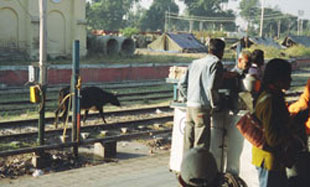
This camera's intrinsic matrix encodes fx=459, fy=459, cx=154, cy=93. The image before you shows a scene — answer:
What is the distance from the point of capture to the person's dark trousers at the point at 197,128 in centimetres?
608

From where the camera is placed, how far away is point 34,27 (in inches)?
1054

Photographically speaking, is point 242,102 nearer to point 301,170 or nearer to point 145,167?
point 301,170

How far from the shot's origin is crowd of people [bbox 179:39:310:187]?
4.26m

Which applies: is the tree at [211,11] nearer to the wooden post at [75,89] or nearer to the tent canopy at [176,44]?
the tent canopy at [176,44]

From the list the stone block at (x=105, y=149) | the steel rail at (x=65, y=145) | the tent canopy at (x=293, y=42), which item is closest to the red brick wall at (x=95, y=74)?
the steel rail at (x=65, y=145)

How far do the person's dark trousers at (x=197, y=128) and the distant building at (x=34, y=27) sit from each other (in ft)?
69.7

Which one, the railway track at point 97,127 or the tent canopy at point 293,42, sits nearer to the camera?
the railway track at point 97,127

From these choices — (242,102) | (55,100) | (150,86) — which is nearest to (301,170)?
(242,102)

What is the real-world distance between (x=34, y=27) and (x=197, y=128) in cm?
2241

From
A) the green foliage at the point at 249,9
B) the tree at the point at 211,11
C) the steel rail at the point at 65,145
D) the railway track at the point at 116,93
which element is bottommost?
the railway track at the point at 116,93

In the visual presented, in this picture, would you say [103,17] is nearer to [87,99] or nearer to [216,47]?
[87,99]

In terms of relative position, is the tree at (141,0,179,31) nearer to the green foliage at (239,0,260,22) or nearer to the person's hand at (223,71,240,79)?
the green foliage at (239,0,260,22)

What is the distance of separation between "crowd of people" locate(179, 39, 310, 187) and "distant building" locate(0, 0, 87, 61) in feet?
69.4

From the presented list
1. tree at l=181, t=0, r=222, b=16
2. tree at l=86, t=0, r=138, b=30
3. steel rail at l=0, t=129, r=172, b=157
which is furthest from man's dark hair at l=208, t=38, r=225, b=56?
tree at l=181, t=0, r=222, b=16
